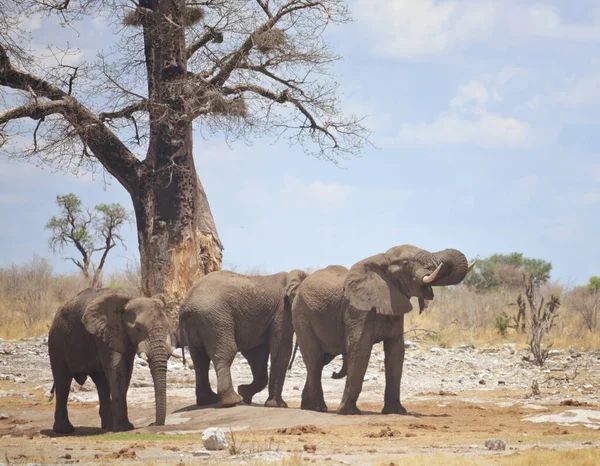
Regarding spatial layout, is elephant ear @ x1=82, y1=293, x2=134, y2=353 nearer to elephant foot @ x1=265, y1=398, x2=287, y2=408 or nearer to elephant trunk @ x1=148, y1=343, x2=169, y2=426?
elephant trunk @ x1=148, y1=343, x2=169, y2=426

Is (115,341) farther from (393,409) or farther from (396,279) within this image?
(393,409)

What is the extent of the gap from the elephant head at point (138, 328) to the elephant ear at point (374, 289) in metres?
2.63

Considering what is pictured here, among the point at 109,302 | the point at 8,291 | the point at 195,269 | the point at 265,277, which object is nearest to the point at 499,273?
the point at 8,291

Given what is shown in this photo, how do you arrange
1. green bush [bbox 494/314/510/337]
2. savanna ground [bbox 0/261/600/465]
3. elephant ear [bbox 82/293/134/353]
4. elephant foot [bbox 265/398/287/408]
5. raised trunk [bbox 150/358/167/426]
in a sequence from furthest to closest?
green bush [bbox 494/314/510/337], elephant foot [bbox 265/398/287/408], elephant ear [bbox 82/293/134/353], raised trunk [bbox 150/358/167/426], savanna ground [bbox 0/261/600/465]

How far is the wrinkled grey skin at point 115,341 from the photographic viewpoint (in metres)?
12.5

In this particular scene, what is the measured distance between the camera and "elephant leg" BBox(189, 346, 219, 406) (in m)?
14.8

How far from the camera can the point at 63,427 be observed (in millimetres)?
13539

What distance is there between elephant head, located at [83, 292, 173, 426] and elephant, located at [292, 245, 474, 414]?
2.52 m

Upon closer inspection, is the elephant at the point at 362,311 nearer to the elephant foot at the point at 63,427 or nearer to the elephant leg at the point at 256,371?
the elephant leg at the point at 256,371

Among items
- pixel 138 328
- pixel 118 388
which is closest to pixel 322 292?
pixel 138 328

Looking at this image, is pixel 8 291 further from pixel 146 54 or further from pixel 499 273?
pixel 499 273

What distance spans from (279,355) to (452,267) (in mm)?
3563

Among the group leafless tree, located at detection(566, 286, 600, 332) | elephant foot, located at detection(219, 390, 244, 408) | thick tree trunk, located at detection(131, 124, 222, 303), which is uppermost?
thick tree trunk, located at detection(131, 124, 222, 303)

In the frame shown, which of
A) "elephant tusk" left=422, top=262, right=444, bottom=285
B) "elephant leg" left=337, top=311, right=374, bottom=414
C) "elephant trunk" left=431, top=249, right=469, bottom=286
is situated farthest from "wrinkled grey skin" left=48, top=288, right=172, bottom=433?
"elephant trunk" left=431, top=249, right=469, bottom=286
